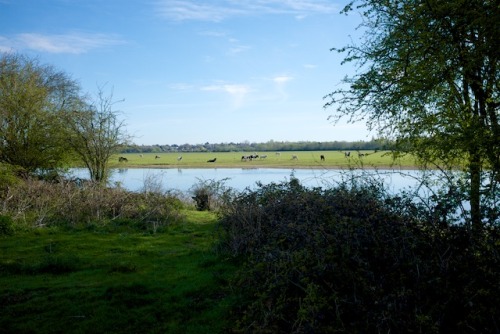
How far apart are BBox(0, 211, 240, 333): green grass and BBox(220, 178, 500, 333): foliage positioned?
1016 millimetres

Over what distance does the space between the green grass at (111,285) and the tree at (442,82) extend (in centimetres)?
446

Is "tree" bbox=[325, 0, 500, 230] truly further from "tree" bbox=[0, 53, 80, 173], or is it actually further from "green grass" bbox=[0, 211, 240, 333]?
"tree" bbox=[0, 53, 80, 173]

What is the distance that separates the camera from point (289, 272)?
5.29 m

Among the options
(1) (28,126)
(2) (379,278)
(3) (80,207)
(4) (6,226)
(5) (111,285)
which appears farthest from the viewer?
(1) (28,126)

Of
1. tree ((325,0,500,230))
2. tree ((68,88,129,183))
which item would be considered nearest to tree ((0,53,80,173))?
tree ((68,88,129,183))

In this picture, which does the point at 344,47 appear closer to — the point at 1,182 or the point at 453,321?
the point at 453,321

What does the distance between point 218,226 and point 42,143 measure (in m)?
18.5

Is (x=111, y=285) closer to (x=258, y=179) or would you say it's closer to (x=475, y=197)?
(x=475, y=197)

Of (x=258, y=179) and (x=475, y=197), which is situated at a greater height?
(x=475, y=197)

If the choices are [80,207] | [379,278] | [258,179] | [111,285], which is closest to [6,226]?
[80,207]

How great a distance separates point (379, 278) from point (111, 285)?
194 inches

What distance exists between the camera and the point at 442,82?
30.3ft

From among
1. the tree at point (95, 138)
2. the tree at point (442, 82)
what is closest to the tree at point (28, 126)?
the tree at point (95, 138)

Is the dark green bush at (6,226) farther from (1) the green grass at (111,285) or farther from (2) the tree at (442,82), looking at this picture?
(2) the tree at (442,82)
